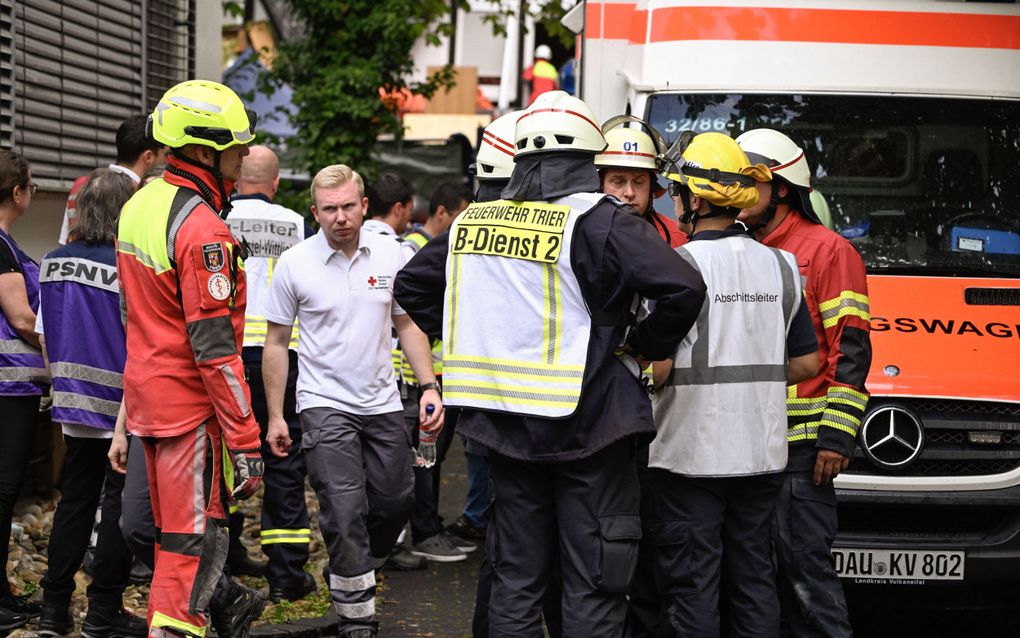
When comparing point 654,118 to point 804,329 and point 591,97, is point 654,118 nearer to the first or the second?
point 591,97

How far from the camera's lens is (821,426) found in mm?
5047

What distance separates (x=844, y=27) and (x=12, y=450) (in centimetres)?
462

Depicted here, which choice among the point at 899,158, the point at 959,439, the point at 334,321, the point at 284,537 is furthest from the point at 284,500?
the point at 899,158

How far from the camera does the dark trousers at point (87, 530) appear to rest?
226 inches

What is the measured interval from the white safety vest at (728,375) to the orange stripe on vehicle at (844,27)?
2.65 m

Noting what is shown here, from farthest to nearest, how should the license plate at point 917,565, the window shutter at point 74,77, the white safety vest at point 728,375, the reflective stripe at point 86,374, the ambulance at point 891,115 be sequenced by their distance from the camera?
1. the window shutter at point 74,77
2. the ambulance at point 891,115
3. the reflective stripe at point 86,374
4. the license plate at point 917,565
5. the white safety vest at point 728,375

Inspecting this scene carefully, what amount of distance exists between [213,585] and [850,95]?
4159 mm

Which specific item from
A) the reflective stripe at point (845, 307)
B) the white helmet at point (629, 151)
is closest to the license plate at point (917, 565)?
the reflective stripe at point (845, 307)

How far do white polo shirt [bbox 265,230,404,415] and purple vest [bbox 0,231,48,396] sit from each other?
3.72 feet

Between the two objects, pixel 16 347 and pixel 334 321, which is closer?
pixel 334 321

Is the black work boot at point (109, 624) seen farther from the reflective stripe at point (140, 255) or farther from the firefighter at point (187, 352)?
the reflective stripe at point (140, 255)

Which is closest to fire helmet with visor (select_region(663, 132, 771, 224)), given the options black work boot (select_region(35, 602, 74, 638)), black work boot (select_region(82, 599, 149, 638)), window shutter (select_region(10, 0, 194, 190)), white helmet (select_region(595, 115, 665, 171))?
white helmet (select_region(595, 115, 665, 171))

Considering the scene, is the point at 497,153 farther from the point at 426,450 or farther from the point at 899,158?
the point at 899,158

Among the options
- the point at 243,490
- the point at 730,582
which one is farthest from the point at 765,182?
the point at 243,490
